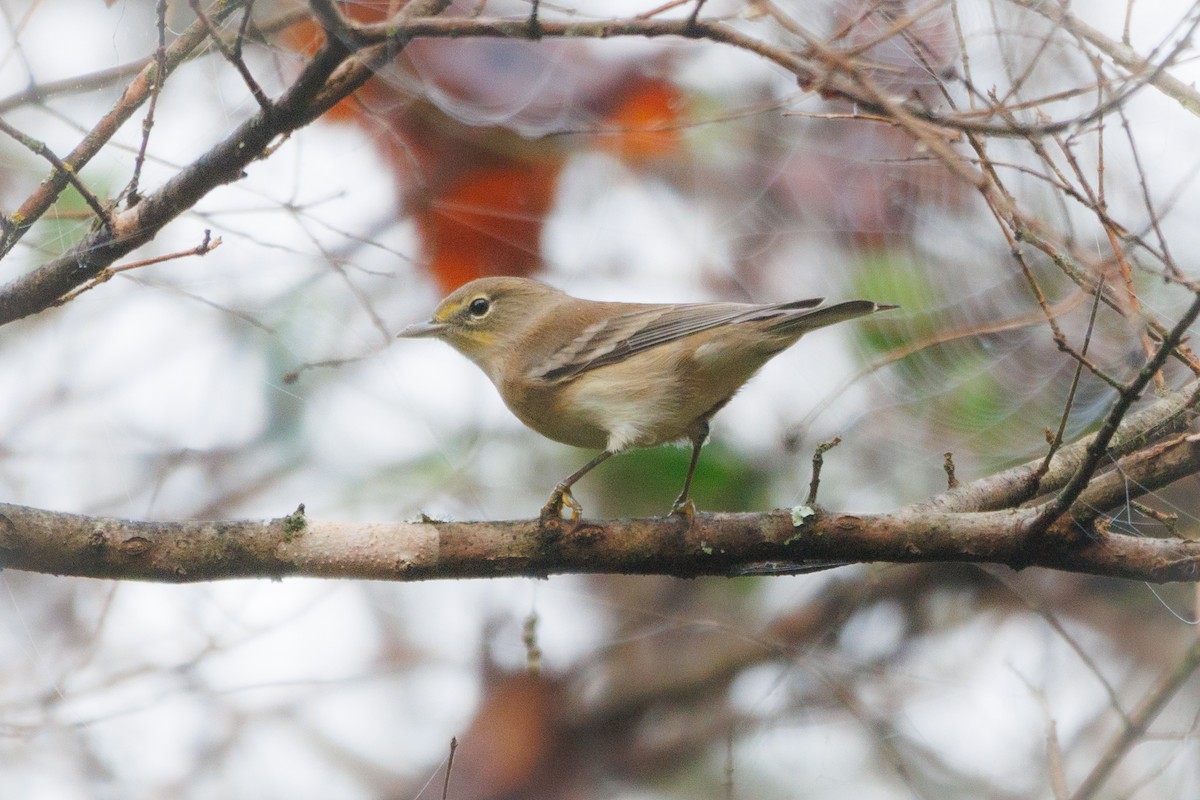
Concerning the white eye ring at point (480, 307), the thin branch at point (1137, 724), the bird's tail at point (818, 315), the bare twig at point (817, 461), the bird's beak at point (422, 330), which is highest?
the white eye ring at point (480, 307)

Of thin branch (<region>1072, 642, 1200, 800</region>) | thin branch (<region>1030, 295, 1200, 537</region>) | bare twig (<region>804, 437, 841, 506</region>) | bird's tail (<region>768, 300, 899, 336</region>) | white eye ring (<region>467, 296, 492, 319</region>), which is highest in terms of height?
white eye ring (<region>467, 296, 492, 319</region>)

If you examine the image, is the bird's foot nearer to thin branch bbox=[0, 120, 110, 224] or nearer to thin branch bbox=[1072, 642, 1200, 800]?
thin branch bbox=[0, 120, 110, 224]

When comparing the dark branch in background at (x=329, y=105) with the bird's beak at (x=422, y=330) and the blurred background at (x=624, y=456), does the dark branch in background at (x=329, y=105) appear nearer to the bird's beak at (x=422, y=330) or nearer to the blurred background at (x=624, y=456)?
the blurred background at (x=624, y=456)

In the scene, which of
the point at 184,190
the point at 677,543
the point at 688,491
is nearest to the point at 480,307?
the point at 688,491

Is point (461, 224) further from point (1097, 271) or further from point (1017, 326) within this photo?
point (1097, 271)

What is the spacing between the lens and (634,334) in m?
3.53

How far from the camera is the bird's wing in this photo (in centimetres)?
336

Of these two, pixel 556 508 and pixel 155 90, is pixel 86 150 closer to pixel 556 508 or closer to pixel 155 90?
pixel 155 90

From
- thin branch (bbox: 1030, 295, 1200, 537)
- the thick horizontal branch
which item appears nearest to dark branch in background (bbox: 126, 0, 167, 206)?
the thick horizontal branch

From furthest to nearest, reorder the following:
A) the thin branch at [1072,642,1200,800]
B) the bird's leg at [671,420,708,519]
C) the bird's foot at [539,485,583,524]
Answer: the thin branch at [1072,642,1200,800] < the bird's leg at [671,420,708,519] < the bird's foot at [539,485,583,524]

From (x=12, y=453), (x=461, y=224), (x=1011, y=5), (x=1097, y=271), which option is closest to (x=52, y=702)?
(x=12, y=453)

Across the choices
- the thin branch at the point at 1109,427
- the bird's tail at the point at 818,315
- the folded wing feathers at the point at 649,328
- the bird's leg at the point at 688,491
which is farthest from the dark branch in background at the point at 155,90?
the thin branch at the point at 1109,427

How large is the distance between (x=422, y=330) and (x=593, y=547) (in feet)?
4.21

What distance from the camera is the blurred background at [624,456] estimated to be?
2467 millimetres
